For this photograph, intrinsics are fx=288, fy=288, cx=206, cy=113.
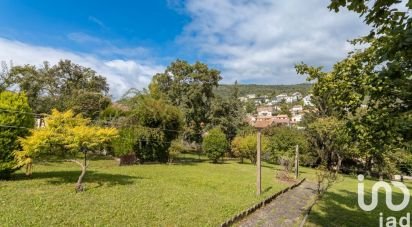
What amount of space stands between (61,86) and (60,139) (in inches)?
921

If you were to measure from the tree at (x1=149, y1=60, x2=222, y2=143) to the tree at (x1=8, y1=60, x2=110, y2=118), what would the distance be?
769cm

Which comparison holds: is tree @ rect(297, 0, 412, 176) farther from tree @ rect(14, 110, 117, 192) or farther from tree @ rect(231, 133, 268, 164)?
tree @ rect(231, 133, 268, 164)

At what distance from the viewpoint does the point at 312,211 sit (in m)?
10.5

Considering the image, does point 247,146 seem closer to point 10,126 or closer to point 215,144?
point 215,144

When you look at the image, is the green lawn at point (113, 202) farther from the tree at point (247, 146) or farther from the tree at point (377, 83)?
the tree at point (247, 146)

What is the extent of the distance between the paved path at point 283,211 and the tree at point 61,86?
58.4 feet

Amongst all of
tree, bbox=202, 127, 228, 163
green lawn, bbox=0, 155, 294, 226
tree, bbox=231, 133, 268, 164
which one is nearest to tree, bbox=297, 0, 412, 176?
green lawn, bbox=0, 155, 294, 226

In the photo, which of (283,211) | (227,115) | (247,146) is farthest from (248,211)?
(227,115)

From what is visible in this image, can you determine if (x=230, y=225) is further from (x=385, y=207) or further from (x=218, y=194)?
(x=385, y=207)

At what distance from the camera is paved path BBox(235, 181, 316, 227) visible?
28.5 ft

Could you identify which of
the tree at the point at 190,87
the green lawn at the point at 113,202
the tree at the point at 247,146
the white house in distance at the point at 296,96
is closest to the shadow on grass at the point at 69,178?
the green lawn at the point at 113,202

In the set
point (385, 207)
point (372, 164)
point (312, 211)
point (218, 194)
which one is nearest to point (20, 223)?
point (218, 194)

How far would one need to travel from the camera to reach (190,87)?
34938mm

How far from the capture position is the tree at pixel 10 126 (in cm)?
1020
